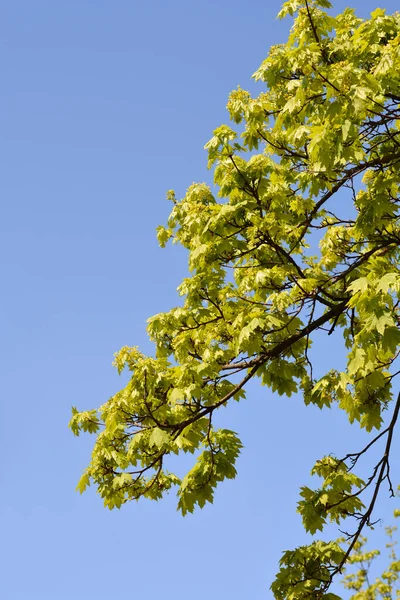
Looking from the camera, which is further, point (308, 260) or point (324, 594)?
point (308, 260)

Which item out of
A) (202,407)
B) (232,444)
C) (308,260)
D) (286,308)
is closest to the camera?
(286,308)

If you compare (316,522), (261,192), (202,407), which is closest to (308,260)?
(261,192)

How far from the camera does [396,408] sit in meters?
9.05

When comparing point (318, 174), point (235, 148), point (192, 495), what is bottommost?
point (192, 495)

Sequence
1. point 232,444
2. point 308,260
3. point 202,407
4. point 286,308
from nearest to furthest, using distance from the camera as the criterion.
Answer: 1. point 286,308
2. point 202,407
3. point 232,444
4. point 308,260

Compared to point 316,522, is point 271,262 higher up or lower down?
higher up

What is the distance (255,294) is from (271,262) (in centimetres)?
75

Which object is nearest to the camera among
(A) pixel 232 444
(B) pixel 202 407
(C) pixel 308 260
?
(B) pixel 202 407

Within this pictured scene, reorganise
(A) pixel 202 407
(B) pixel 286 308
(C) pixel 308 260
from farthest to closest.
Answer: (C) pixel 308 260 → (A) pixel 202 407 → (B) pixel 286 308

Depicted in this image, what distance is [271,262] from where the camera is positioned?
9031mm

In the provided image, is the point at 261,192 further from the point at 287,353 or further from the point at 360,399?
the point at 360,399

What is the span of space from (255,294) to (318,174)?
1.98 m

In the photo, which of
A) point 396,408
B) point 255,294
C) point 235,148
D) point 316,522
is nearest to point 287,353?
point 255,294

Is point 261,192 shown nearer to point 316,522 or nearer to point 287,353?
point 287,353
